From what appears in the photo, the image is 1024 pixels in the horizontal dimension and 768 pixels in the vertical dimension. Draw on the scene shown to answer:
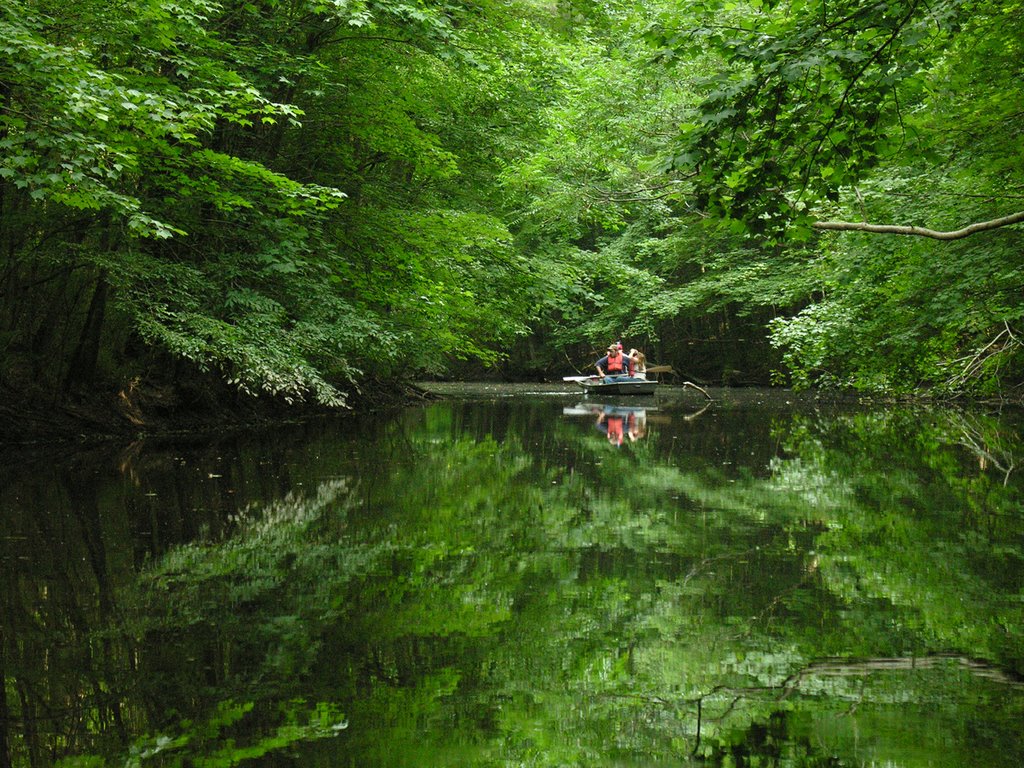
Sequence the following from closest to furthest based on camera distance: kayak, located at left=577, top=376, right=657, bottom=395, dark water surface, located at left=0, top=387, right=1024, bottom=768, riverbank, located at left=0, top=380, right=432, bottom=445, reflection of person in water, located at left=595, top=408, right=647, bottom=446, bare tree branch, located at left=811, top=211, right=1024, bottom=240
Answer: dark water surface, located at left=0, top=387, right=1024, bottom=768
bare tree branch, located at left=811, top=211, right=1024, bottom=240
riverbank, located at left=0, top=380, right=432, bottom=445
reflection of person in water, located at left=595, top=408, right=647, bottom=446
kayak, located at left=577, top=376, right=657, bottom=395

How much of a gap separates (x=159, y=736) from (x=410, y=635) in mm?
1441

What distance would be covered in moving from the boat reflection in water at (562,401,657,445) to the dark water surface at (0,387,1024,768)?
564 cm

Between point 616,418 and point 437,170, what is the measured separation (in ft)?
22.6

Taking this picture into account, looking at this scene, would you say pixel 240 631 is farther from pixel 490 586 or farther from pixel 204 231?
pixel 204 231

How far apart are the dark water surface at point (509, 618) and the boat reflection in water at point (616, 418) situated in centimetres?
564

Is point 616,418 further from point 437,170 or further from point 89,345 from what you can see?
point 89,345

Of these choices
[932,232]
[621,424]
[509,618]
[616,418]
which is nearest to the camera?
[509,618]

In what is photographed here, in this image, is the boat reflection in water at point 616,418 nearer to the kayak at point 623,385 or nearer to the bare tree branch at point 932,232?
the kayak at point 623,385

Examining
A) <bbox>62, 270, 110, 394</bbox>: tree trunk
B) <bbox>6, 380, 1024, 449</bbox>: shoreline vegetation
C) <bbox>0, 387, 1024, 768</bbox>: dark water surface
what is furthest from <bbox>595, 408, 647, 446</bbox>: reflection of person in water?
<bbox>62, 270, 110, 394</bbox>: tree trunk

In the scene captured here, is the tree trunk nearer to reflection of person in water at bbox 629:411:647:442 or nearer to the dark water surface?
the dark water surface

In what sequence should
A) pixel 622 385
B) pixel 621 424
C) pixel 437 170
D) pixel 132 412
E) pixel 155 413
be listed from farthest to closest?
pixel 622 385
pixel 621 424
pixel 437 170
pixel 155 413
pixel 132 412

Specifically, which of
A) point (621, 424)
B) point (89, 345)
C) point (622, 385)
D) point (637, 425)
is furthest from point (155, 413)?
point (622, 385)

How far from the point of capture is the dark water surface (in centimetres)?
317

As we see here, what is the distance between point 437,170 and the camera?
56.0 ft
